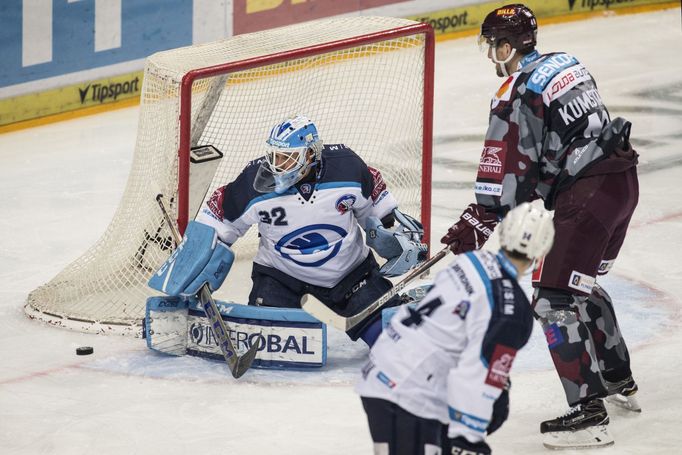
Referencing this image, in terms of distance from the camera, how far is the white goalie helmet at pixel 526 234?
3.37 metres

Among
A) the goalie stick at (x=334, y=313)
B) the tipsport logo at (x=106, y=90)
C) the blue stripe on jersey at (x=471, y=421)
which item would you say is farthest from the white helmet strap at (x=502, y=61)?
the tipsport logo at (x=106, y=90)

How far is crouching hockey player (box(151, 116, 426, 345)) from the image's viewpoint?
16.8 ft

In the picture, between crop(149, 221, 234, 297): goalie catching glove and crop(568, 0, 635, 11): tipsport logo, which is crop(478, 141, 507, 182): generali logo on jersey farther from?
crop(568, 0, 635, 11): tipsport logo

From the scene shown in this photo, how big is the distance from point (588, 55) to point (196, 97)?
517 cm

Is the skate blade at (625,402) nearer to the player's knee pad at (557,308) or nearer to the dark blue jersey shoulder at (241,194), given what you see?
the player's knee pad at (557,308)

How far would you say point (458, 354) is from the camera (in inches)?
134

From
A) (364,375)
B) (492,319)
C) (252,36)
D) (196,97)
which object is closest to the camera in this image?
(492,319)

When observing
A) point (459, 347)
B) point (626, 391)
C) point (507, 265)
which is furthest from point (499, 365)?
point (626, 391)

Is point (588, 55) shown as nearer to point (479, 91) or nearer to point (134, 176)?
point (479, 91)

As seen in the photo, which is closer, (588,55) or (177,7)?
(177,7)

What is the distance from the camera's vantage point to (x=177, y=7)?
29.9 ft

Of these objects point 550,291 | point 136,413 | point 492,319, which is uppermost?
point 492,319

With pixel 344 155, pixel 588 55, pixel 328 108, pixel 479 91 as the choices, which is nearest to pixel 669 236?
pixel 328 108

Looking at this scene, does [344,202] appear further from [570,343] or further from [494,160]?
[570,343]
